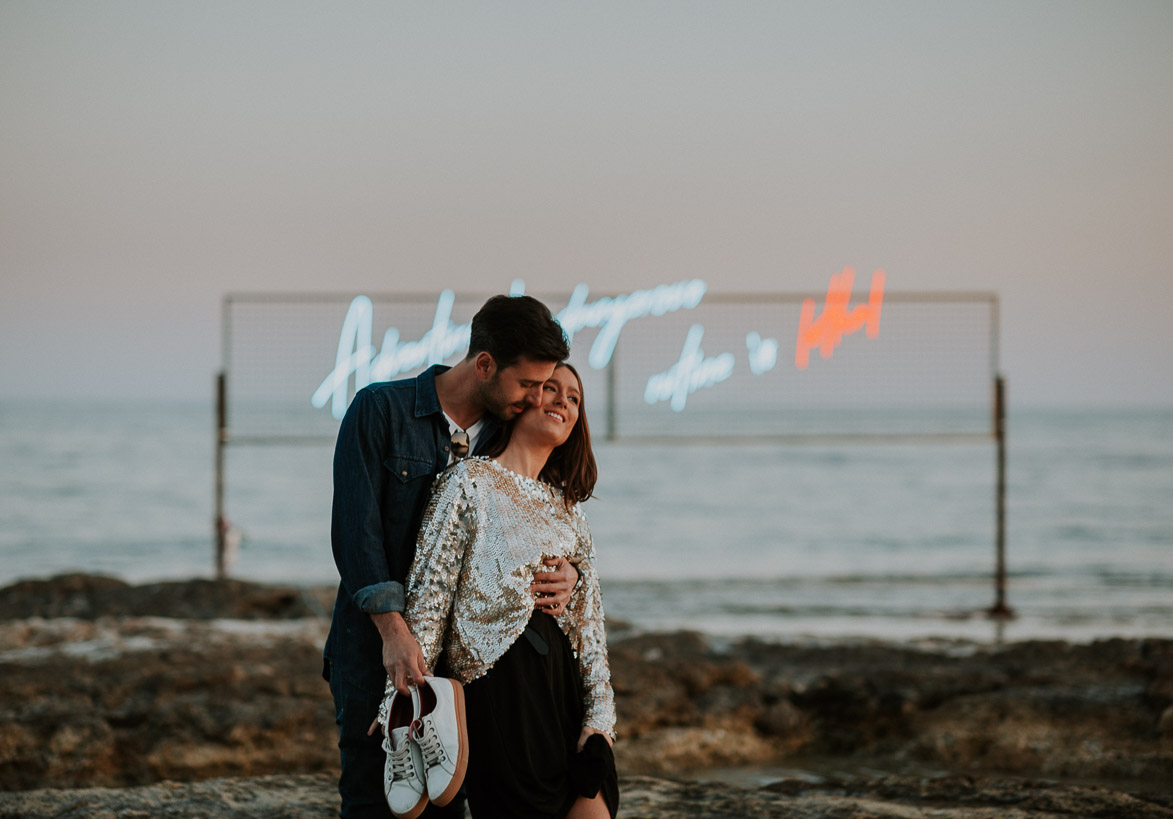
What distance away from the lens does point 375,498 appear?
2.41 meters

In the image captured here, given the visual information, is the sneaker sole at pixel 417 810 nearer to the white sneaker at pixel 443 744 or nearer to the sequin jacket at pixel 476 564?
the white sneaker at pixel 443 744

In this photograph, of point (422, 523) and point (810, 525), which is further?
point (810, 525)

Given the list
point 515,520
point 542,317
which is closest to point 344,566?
point 515,520

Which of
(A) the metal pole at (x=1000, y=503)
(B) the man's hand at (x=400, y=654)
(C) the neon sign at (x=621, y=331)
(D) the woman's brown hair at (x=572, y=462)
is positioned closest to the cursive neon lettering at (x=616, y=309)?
(C) the neon sign at (x=621, y=331)

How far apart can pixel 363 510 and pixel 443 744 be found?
0.54 m

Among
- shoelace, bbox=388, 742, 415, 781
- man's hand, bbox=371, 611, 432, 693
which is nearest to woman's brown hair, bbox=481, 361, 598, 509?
man's hand, bbox=371, 611, 432, 693

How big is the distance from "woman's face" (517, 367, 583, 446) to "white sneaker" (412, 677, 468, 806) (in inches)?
24.4

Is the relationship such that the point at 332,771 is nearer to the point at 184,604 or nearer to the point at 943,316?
the point at 184,604

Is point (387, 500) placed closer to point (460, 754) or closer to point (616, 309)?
point (460, 754)

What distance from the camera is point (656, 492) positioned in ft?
66.8

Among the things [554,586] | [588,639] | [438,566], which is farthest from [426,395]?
[588,639]

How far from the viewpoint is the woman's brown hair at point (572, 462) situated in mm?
2572

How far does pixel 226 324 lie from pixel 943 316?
5.18m

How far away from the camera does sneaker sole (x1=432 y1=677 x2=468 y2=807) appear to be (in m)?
2.18
